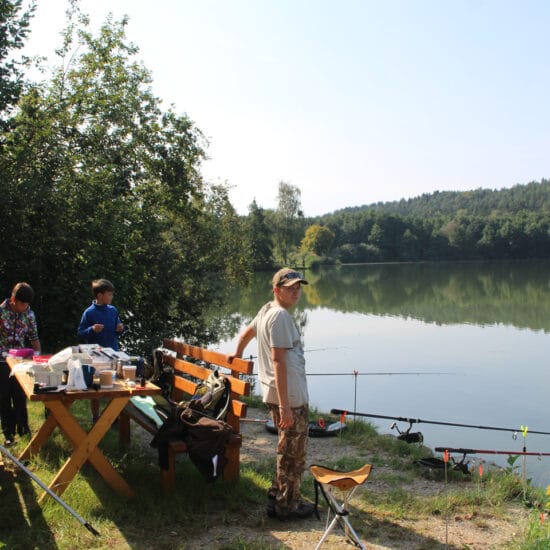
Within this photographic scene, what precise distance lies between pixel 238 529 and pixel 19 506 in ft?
4.83

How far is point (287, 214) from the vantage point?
196ft

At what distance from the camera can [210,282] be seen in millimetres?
15492

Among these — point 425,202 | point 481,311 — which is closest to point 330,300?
point 481,311

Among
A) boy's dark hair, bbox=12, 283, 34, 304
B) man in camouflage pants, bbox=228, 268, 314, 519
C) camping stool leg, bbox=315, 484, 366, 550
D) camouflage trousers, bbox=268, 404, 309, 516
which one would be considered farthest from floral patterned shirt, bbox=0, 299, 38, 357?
camping stool leg, bbox=315, 484, 366, 550

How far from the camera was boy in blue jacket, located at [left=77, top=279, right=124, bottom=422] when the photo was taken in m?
5.38

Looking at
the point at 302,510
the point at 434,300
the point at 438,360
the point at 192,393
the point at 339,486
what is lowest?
the point at 438,360

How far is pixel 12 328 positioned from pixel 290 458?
3.00 m

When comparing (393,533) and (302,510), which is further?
(302,510)

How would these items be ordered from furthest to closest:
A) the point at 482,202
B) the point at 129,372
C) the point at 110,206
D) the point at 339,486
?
the point at 482,202 → the point at 110,206 → the point at 129,372 → the point at 339,486

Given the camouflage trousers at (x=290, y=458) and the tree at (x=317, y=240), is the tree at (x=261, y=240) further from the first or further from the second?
the camouflage trousers at (x=290, y=458)

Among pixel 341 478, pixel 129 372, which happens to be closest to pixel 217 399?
pixel 129 372

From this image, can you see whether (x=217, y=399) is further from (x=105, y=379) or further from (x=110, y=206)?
(x=110, y=206)

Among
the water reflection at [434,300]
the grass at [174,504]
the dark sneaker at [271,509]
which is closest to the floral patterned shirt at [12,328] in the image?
the grass at [174,504]

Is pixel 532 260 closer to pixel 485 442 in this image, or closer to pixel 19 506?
pixel 485 442
